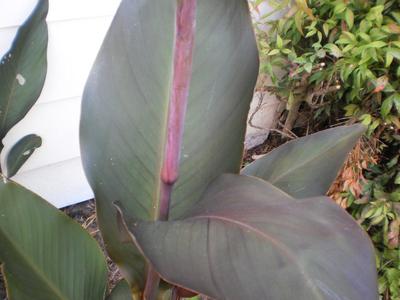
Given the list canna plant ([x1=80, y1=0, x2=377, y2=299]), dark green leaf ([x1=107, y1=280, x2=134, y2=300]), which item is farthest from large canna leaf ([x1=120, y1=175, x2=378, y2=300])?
dark green leaf ([x1=107, y1=280, x2=134, y2=300])

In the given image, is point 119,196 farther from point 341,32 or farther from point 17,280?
point 341,32

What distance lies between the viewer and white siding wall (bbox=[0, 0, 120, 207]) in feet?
3.55

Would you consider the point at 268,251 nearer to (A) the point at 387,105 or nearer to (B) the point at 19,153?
(B) the point at 19,153

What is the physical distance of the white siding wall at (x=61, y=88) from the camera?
108 cm

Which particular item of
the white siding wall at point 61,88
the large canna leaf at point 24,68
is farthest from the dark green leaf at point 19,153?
the white siding wall at point 61,88

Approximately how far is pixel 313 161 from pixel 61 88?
0.85 metres

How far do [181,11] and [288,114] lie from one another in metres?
1.39

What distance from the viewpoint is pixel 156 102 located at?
0.60 metres

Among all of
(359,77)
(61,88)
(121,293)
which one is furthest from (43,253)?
(359,77)

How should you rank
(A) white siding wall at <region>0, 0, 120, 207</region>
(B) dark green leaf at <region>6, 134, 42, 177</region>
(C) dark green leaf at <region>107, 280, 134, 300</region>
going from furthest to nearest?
(A) white siding wall at <region>0, 0, 120, 207</region> → (B) dark green leaf at <region>6, 134, 42, 177</region> → (C) dark green leaf at <region>107, 280, 134, 300</region>

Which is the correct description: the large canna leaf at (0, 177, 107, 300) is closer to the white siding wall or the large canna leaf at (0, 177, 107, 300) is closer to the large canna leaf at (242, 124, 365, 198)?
the large canna leaf at (242, 124, 365, 198)

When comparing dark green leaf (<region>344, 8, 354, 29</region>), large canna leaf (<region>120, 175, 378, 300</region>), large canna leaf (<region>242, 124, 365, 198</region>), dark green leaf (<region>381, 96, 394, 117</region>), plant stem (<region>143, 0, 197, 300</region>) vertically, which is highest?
plant stem (<region>143, 0, 197, 300</region>)

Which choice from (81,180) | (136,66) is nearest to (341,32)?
(136,66)

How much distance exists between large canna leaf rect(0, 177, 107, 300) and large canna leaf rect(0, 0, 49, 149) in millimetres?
338
